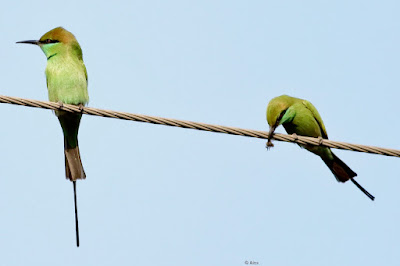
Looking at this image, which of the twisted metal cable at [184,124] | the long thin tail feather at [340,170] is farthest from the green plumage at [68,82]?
the long thin tail feather at [340,170]

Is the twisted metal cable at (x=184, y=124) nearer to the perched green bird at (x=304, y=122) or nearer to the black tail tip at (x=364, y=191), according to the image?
the black tail tip at (x=364, y=191)

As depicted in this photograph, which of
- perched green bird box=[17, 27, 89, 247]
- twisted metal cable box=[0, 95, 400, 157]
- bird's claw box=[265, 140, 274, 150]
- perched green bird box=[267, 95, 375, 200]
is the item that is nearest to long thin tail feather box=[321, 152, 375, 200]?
perched green bird box=[267, 95, 375, 200]

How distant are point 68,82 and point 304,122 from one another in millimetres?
1824

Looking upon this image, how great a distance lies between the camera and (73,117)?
446cm

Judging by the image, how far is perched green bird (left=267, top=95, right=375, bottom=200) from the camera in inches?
188

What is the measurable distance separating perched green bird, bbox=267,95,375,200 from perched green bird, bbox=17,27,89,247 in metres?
1.39

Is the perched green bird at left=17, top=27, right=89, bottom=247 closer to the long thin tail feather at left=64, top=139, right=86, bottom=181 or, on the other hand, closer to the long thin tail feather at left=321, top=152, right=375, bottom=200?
the long thin tail feather at left=64, top=139, right=86, bottom=181

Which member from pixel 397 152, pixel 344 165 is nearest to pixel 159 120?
pixel 397 152

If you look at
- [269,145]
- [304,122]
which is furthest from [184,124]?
[304,122]

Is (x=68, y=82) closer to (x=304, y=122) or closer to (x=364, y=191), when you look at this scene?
(x=304, y=122)

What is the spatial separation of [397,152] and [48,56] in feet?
8.52

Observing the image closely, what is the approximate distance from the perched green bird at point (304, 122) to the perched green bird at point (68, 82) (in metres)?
1.39

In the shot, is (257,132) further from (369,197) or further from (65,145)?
(65,145)

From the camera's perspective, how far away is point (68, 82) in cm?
443
